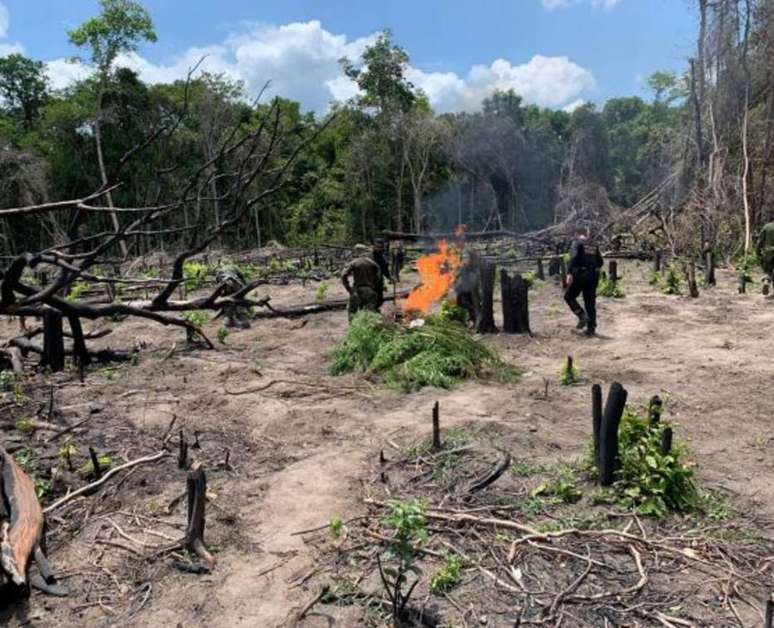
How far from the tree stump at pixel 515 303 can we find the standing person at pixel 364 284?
6.50 ft

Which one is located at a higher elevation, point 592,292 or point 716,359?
point 592,292

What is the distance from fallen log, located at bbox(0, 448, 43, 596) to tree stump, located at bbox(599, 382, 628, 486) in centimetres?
365

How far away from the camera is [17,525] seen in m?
3.83

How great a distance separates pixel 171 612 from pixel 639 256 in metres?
19.0

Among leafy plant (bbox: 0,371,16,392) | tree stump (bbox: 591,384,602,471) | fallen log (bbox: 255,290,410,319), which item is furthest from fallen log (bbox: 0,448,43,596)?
fallen log (bbox: 255,290,410,319)

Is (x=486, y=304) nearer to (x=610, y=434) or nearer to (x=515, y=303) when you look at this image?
(x=515, y=303)

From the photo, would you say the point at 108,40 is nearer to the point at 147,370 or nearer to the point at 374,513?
the point at 147,370

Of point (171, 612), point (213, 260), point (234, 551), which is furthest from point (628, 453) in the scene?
Result: point (213, 260)

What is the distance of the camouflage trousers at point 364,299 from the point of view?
412 inches

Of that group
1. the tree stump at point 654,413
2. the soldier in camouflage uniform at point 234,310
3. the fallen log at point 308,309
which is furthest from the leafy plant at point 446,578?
the soldier in camouflage uniform at point 234,310

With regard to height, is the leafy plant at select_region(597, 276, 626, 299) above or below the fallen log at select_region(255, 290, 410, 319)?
above

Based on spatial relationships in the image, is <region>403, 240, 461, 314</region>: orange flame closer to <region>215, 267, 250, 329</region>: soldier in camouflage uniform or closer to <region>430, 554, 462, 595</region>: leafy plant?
<region>215, 267, 250, 329</region>: soldier in camouflage uniform

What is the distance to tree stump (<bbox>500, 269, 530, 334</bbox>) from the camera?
10.1 meters

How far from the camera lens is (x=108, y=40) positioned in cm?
2803
